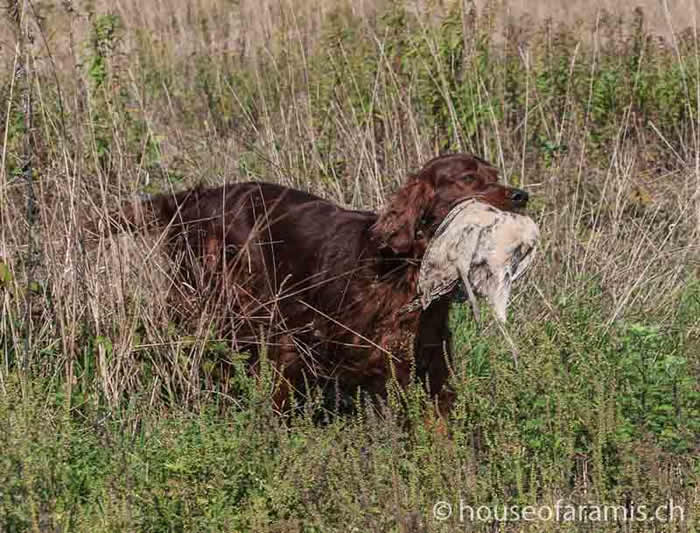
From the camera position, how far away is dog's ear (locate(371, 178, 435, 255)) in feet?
13.5

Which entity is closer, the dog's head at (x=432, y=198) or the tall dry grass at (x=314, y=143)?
the tall dry grass at (x=314, y=143)

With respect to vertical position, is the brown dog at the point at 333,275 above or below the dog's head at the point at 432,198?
below

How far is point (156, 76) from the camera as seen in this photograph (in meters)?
7.20

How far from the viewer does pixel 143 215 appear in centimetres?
416

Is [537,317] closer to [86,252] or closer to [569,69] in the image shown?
[86,252]

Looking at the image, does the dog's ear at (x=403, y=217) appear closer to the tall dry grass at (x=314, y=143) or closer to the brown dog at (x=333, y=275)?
the brown dog at (x=333, y=275)

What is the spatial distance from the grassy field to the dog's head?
17.8 inches

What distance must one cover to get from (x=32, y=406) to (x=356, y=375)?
1399mm

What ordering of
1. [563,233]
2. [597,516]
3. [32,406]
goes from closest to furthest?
[597,516]
[32,406]
[563,233]

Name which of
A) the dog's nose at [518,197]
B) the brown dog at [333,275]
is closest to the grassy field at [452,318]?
the brown dog at [333,275]

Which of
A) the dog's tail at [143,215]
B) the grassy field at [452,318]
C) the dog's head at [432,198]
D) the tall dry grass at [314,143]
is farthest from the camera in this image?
the dog's head at [432,198]

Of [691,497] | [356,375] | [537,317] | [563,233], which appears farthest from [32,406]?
[563,233]

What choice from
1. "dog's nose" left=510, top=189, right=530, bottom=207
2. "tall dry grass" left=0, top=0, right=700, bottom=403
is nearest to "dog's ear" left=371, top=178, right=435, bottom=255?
"dog's nose" left=510, top=189, right=530, bottom=207

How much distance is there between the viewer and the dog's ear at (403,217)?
412 cm
